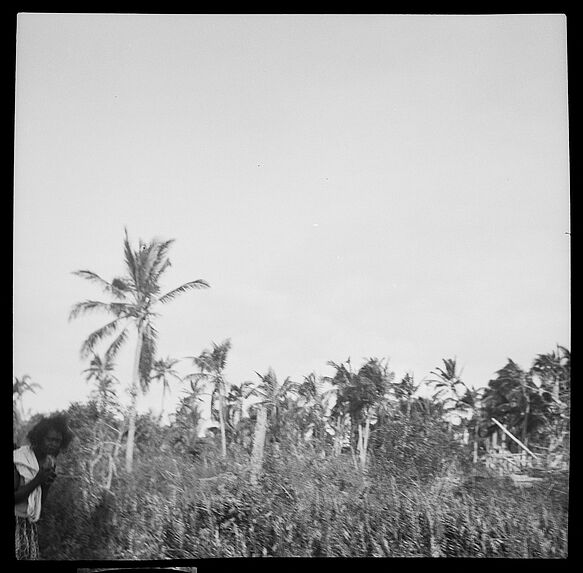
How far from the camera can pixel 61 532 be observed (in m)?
5.92

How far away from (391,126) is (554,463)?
248 cm

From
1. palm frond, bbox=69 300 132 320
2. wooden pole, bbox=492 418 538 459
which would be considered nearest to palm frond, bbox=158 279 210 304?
palm frond, bbox=69 300 132 320

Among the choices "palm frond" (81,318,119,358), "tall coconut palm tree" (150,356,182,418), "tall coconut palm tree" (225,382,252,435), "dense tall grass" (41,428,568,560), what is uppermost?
"palm frond" (81,318,119,358)

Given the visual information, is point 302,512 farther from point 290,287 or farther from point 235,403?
point 290,287

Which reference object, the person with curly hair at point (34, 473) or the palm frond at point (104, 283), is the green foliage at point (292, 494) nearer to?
the person with curly hair at point (34, 473)

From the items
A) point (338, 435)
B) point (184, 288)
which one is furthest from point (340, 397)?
point (184, 288)

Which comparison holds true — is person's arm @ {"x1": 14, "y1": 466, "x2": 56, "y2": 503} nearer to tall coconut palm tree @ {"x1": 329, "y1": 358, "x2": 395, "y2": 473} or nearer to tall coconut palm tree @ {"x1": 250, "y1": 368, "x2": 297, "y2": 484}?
tall coconut palm tree @ {"x1": 250, "y1": 368, "x2": 297, "y2": 484}

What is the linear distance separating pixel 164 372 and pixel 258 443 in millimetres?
781

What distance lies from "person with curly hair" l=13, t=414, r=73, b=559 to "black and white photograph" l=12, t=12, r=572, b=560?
0.01m

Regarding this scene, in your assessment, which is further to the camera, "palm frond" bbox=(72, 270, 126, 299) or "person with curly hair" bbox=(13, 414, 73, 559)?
"palm frond" bbox=(72, 270, 126, 299)

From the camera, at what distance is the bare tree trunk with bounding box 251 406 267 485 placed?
237 inches

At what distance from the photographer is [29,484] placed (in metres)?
5.93
